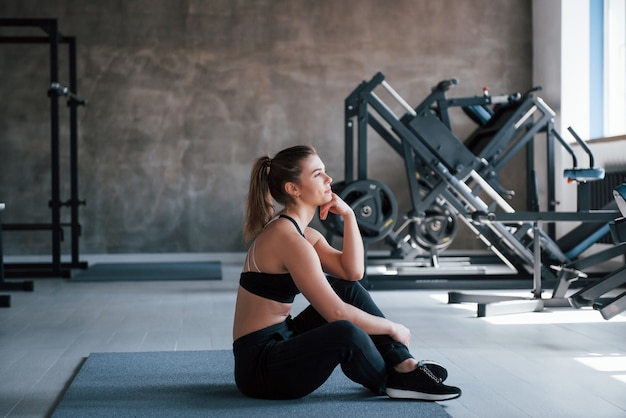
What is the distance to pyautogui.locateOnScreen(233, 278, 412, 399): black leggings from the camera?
8.02 feet

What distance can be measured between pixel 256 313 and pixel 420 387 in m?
0.58

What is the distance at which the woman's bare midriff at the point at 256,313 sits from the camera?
2.59 meters

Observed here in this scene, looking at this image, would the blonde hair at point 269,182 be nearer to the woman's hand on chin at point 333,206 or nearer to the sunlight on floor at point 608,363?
the woman's hand on chin at point 333,206

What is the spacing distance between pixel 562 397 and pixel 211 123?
613 cm

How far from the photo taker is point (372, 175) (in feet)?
28.2

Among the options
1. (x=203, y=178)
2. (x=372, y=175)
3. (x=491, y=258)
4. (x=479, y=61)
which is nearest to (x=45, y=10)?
(x=203, y=178)

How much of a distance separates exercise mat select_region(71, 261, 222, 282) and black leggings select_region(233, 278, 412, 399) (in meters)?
4.01

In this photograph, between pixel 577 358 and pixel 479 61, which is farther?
pixel 479 61

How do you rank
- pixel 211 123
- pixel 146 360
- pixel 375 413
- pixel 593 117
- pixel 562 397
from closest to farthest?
pixel 375 413
pixel 562 397
pixel 146 360
pixel 593 117
pixel 211 123

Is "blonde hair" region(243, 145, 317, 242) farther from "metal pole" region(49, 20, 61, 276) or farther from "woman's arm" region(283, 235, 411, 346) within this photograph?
"metal pole" region(49, 20, 61, 276)

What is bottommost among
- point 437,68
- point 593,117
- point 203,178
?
point 203,178

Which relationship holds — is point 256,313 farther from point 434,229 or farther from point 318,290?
point 434,229

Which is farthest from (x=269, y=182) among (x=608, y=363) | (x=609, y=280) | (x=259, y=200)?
(x=609, y=280)

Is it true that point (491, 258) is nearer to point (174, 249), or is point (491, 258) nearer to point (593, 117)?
point (593, 117)
